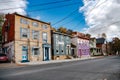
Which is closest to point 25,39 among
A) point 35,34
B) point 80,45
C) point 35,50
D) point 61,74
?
point 35,34

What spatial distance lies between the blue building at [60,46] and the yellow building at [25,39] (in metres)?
2.84

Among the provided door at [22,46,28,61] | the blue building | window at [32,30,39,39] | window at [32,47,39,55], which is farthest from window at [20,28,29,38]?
the blue building

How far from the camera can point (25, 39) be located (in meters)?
33.5

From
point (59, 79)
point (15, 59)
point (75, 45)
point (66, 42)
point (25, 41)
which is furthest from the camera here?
point (75, 45)

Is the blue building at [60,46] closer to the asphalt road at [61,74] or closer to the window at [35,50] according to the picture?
the window at [35,50]

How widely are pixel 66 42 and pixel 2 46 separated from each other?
17.9 m

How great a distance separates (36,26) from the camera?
36438 millimetres

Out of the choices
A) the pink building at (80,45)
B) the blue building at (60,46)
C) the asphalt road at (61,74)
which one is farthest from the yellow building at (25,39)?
the pink building at (80,45)

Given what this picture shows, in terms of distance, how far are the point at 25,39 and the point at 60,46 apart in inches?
529

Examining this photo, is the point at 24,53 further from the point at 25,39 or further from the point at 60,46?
the point at 60,46

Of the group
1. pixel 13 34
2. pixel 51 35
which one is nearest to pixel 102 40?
pixel 51 35

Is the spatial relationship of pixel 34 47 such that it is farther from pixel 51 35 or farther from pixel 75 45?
pixel 75 45

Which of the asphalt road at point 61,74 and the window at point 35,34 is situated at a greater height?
the window at point 35,34

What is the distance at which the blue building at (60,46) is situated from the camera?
42469mm
